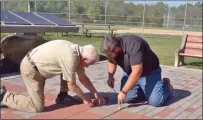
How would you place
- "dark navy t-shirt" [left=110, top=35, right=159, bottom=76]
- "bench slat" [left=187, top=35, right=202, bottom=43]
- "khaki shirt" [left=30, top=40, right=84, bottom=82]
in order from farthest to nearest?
"bench slat" [left=187, top=35, right=202, bottom=43] → "dark navy t-shirt" [left=110, top=35, right=159, bottom=76] → "khaki shirt" [left=30, top=40, right=84, bottom=82]

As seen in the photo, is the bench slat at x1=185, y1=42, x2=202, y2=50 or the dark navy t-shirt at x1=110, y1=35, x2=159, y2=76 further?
the bench slat at x1=185, y1=42, x2=202, y2=50

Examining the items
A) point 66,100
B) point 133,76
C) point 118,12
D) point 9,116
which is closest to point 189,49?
point 133,76

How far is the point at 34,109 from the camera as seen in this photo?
402cm

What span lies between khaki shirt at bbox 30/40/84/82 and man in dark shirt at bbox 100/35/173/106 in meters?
0.47

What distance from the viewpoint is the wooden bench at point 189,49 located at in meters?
7.90

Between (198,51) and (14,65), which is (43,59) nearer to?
(14,65)

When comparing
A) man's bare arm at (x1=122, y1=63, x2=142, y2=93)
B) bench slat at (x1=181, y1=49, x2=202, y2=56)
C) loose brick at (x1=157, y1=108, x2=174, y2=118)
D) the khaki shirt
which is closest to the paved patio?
loose brick at (x1=157, y1=108, x2=174, y2=118)

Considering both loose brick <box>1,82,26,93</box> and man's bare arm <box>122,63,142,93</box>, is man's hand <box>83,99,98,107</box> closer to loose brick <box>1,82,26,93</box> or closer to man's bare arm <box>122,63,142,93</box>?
man's bare arm <box>122,63,142,93</box>

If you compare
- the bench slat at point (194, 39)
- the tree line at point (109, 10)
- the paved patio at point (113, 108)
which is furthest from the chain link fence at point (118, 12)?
the paved patio at point (113, 108)

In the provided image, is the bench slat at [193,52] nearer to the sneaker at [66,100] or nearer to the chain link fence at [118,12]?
the sneaker at [66,100]

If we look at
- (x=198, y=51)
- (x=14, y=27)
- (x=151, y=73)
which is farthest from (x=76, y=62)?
(x=198, y=51)

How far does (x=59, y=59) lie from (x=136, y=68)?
974 mm

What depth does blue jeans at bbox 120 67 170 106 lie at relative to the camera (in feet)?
14.5

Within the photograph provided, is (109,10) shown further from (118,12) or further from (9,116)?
(9,116)
